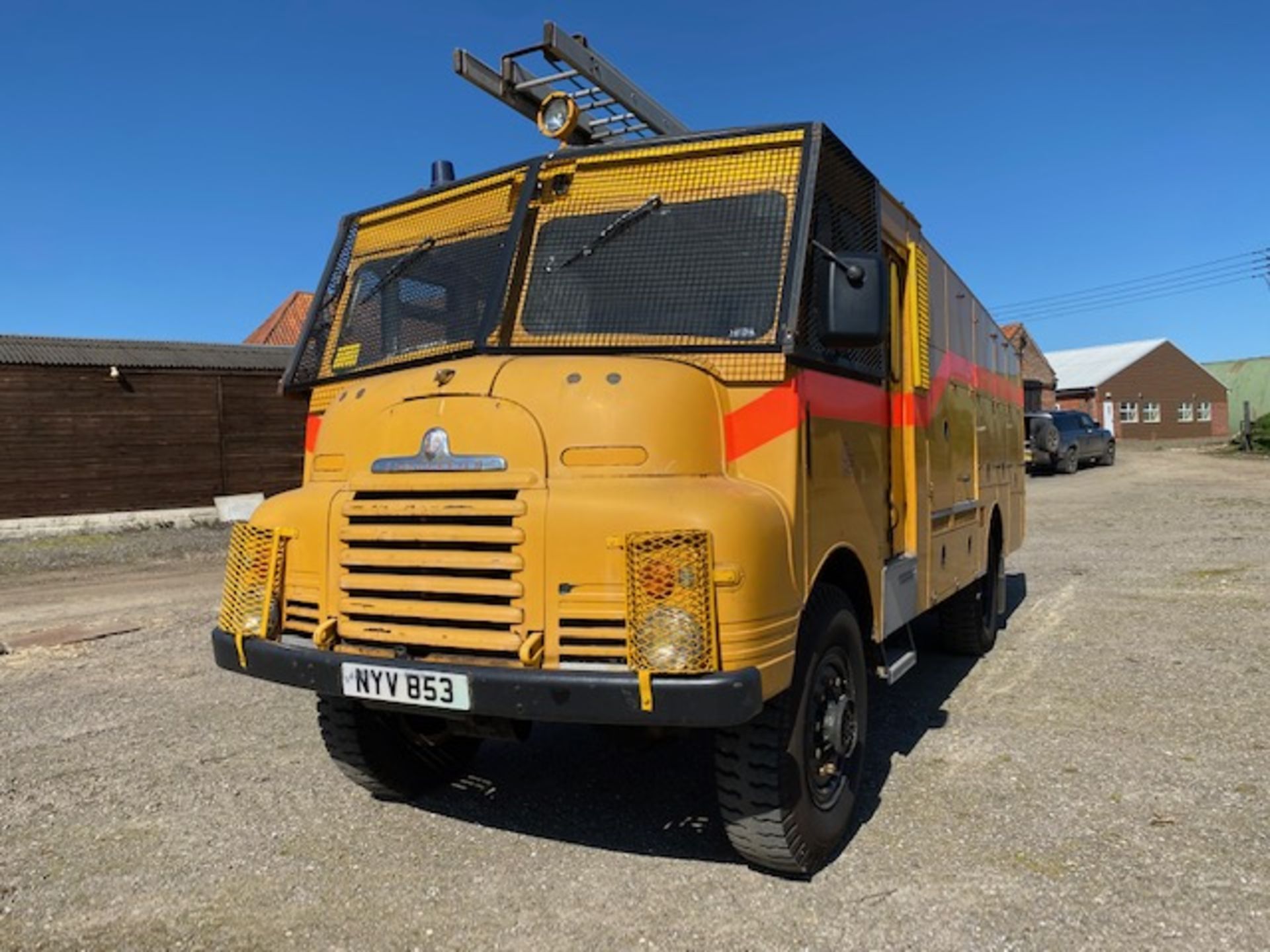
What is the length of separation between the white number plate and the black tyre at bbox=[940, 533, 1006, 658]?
4.40m

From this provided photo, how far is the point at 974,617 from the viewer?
6.76m

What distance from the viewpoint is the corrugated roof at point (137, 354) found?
59.5 feet

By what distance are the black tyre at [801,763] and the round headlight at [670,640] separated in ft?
1.71

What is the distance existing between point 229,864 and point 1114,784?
378 cm

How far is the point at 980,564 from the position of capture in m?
6.62

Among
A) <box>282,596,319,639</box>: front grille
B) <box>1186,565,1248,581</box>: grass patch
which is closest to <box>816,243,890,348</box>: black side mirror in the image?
<box>282,596,319,639</box>: front grille

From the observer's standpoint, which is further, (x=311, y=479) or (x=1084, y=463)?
(x=1084, y=463)

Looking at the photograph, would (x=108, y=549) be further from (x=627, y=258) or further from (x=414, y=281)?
(x=627, y=258)

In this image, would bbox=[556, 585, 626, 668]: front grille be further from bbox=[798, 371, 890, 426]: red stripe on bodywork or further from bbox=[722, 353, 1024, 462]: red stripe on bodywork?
bbox=[798, 371, 890, 426]: red stripe on bodywork

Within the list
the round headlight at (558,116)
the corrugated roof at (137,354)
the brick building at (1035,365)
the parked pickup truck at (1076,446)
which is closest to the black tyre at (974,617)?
the round headlight at (558,116)

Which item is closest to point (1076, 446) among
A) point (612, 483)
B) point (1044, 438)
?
point (1044, 438)

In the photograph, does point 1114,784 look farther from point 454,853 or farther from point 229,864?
point 229,864

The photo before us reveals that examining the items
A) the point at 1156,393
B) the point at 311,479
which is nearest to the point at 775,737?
the point at 311,479

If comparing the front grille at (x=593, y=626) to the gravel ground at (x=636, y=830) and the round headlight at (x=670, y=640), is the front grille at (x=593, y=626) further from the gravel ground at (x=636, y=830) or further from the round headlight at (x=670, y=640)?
the gravel ground at (x=636, y=830)
